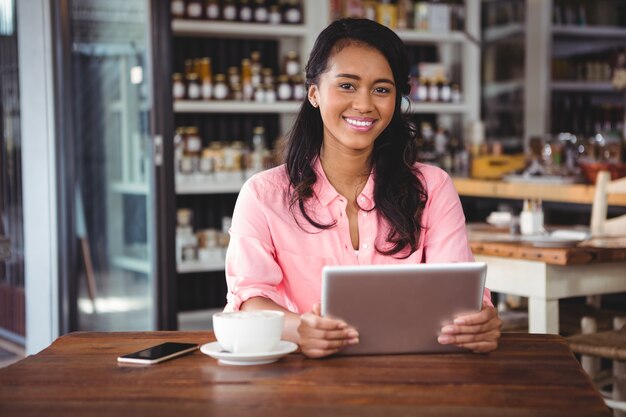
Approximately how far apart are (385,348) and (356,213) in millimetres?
546

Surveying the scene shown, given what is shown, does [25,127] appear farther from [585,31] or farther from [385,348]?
[585,31]

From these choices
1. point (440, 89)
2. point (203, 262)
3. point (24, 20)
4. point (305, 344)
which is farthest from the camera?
point (440, 89)

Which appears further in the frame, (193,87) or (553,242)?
(193,87)

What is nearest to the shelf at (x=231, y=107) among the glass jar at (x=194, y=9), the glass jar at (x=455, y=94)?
the glass jar at (x=194, y=9)

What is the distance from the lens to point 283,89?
5477mm

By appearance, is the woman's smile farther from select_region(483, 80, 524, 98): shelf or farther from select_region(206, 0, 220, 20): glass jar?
select_region(483, 80, 524, 98): shelf

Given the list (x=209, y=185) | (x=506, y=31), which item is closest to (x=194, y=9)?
(x=209, y=185)

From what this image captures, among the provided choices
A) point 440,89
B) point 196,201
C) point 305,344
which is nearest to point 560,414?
point 305,344

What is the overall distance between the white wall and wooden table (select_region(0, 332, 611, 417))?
2361 millimetres

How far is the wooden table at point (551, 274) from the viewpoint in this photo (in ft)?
9.85

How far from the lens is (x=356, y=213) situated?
2111mm

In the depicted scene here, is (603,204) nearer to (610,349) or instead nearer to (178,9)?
(610,349)

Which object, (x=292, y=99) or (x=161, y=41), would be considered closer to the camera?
(x=161, y=41)

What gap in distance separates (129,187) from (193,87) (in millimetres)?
964
